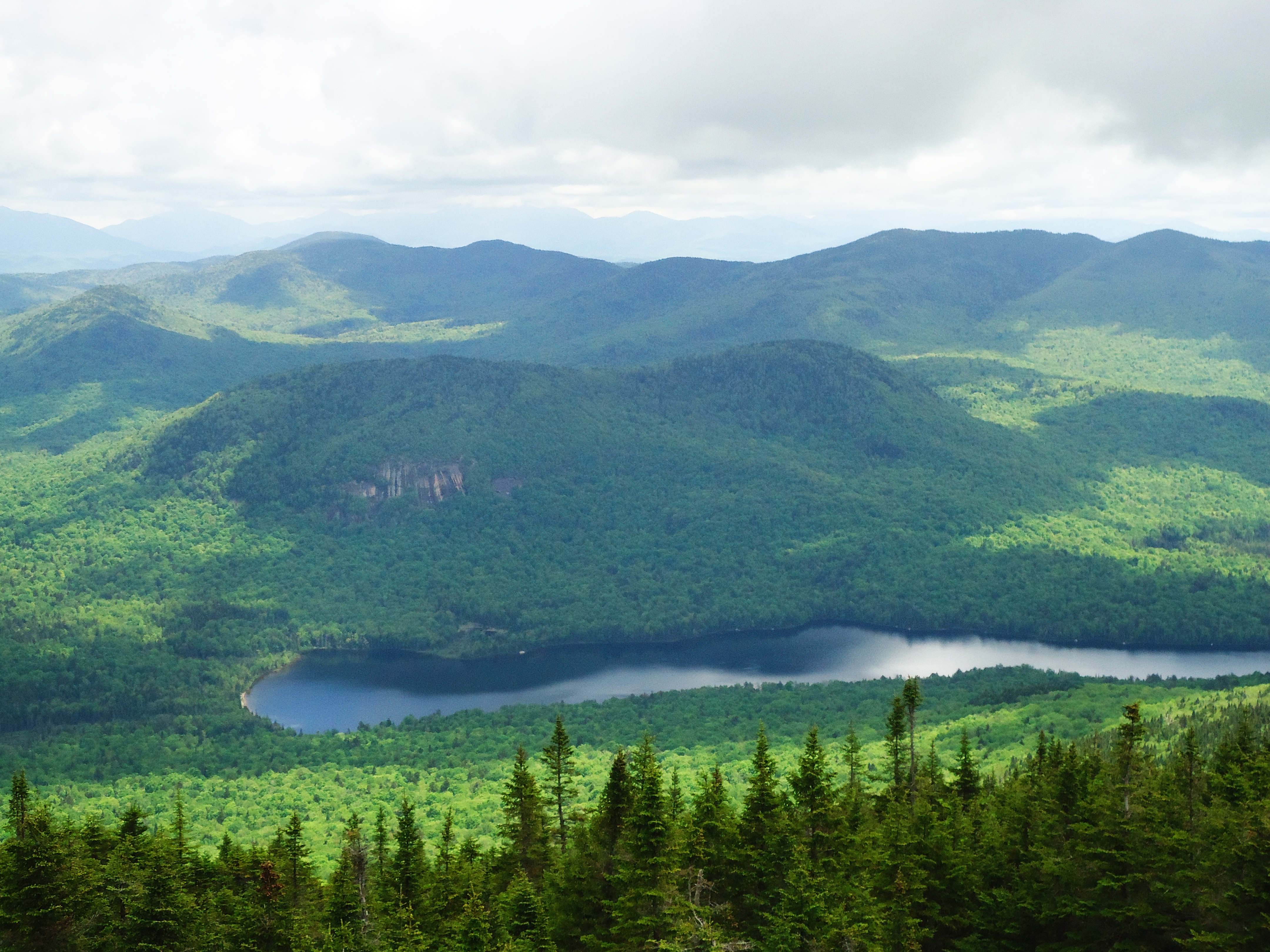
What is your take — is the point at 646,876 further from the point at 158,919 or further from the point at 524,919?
the point at 158,919

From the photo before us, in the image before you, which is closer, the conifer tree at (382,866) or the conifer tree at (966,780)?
the conifer tree at (382,866)

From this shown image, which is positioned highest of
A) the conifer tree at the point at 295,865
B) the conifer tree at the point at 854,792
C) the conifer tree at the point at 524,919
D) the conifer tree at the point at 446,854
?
the conifer tree at the point at 854,792

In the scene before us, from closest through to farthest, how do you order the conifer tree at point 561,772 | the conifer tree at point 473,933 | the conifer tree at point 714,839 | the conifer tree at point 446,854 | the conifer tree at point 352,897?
the conifer tree at point 473,933
the conifer tree at point 714,839
the conifer tree at point 352,897
the conifer tree at point 561,772
the conifer tree at point 446,854

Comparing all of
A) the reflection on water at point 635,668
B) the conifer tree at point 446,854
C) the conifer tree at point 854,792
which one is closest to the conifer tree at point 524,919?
the conifer tree at point 446,854

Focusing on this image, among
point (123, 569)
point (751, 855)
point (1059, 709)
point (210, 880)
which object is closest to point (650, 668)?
point (1059, 709)

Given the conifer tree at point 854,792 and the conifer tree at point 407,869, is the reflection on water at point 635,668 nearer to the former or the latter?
the conifer tree at point 407,869

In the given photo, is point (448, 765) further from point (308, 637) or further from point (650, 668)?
point (308, 637)
